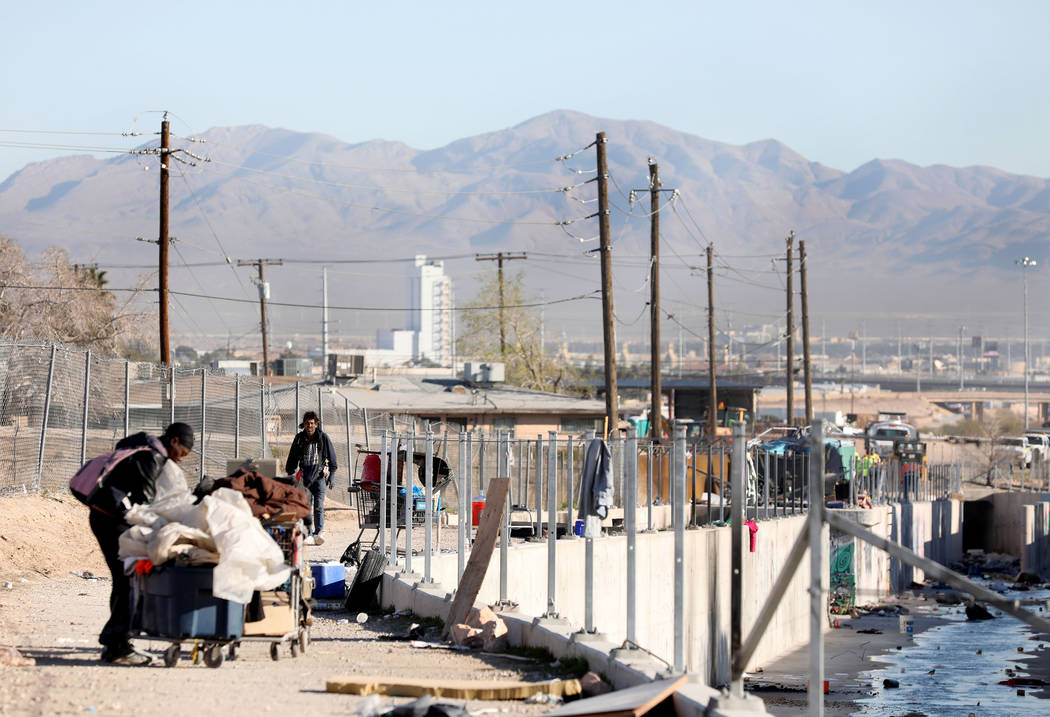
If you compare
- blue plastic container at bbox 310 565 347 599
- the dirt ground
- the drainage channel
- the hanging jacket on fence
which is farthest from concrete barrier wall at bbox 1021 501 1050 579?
the dirt ground

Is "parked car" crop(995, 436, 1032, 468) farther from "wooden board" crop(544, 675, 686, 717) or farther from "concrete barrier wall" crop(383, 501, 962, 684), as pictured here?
"wooden board" crop(544, 675, 686, 717)

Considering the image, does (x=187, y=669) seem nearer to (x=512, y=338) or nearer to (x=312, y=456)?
(x=312, y=456)

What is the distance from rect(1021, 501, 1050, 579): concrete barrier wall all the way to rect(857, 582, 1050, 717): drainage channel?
1500 cm

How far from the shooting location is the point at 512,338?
291 ft

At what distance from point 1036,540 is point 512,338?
138 ft

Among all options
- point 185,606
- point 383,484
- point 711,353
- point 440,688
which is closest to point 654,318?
point 711,353

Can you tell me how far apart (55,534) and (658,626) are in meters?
9.34

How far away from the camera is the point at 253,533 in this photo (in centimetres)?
1048

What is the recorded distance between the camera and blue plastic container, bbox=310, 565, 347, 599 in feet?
56.3

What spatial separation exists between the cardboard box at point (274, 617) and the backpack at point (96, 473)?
5.08ft

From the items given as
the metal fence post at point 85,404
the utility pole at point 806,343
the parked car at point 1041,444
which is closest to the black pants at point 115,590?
the metal fence post at point 85,404

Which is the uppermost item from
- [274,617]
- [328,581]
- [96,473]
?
[96,473]

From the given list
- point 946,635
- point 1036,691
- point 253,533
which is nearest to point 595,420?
point 946,635

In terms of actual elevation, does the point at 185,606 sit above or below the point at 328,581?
above
